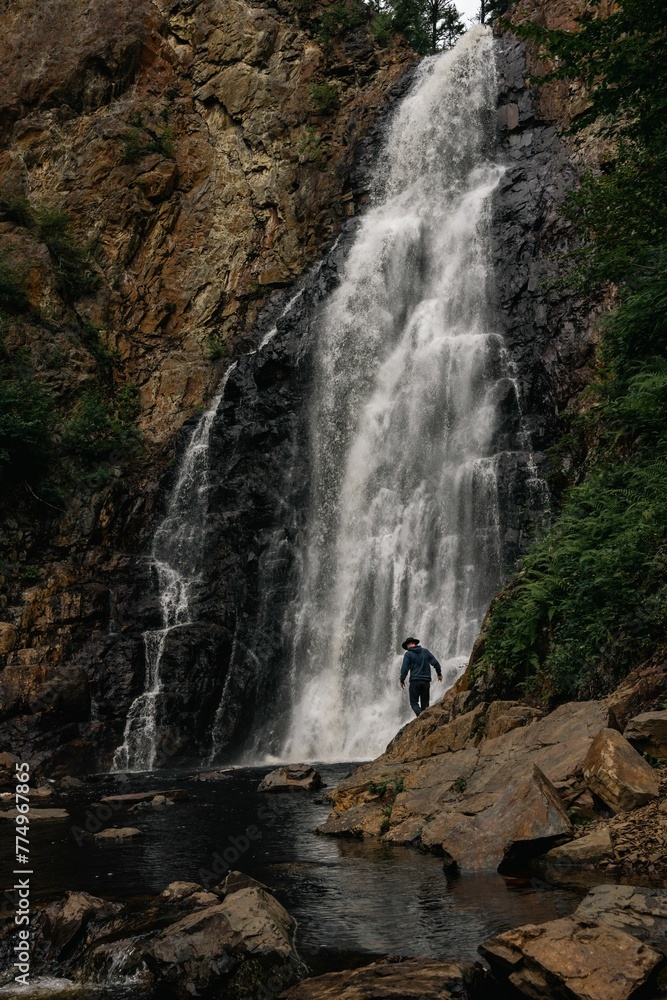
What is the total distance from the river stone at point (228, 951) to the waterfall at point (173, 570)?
15867 mm

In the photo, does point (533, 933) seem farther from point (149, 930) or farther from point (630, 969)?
point (149, 930)

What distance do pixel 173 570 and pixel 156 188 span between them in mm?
16823

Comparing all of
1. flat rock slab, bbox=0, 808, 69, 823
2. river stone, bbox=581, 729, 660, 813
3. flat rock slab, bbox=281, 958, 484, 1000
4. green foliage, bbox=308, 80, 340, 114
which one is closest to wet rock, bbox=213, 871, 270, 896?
flat rock slab, bbox=281, 958, 484, 1000

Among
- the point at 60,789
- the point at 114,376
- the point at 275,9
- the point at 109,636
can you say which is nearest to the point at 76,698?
the point at 109,636

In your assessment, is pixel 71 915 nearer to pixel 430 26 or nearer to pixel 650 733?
pixel 650 733

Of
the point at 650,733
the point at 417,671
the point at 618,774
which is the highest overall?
the point at 417,671

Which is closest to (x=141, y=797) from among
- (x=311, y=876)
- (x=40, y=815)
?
(x=40, y=815)

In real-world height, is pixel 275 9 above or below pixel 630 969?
above

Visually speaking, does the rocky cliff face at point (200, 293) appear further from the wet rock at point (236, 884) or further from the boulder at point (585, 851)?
the wet rock at point (236, 884)

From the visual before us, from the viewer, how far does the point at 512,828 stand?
7.30 meters

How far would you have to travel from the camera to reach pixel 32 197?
32531 mm

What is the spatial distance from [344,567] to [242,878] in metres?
15.9

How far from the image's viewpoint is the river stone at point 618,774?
705cm

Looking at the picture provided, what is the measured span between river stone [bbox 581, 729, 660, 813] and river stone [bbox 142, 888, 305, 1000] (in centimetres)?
310
